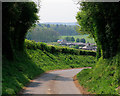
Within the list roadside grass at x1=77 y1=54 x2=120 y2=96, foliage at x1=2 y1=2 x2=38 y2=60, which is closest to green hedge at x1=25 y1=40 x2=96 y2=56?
foliage at x1=2 y1=2 x2=38 y2=60

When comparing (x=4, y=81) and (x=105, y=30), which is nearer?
(x=4, y=81)

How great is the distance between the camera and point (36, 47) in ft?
187

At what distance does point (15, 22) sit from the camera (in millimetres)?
34875

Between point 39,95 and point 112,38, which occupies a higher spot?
point 112,38

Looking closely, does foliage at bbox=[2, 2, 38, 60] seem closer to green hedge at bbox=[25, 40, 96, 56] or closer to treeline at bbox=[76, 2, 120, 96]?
treeline at bbox=[76, 2, 120, 96]

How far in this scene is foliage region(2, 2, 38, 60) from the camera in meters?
28.3

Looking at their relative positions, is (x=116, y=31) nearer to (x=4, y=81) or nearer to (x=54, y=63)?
(x=4, y=81)

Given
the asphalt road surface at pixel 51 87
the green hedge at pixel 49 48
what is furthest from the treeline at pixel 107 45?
the green hedge at pixel 49 48

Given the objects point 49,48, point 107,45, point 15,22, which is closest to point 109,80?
point 107,45

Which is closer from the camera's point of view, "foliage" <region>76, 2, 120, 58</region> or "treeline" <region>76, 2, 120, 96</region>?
"treeline" <region>76, 2, 120, 96</region>

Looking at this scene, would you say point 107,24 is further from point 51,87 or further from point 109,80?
point 51,87

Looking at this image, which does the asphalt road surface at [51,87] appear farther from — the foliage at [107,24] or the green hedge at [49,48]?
the green hedge at [49,48]

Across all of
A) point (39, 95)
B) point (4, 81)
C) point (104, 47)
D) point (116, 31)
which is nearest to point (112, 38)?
point (116, 31)

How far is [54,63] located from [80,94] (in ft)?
110
